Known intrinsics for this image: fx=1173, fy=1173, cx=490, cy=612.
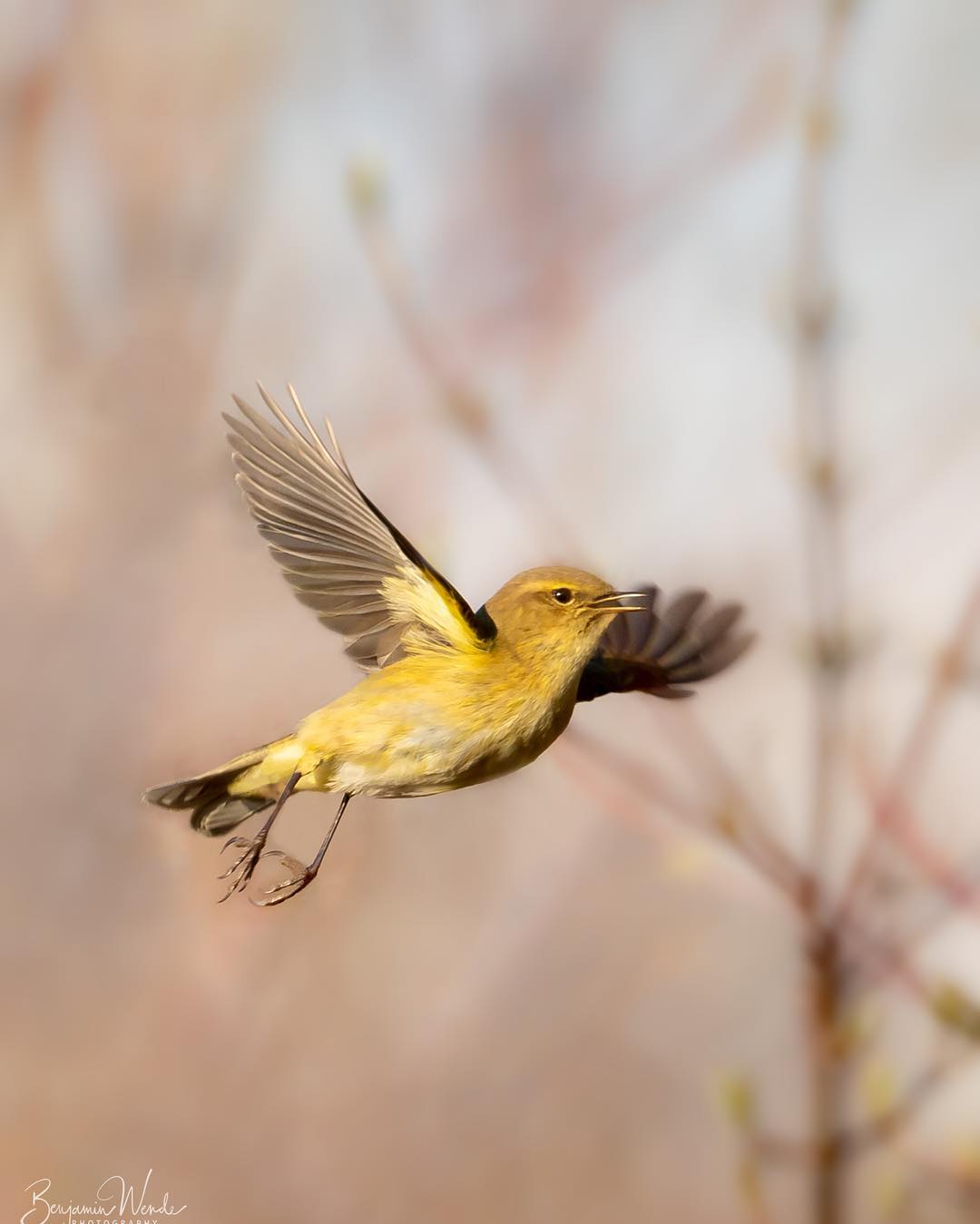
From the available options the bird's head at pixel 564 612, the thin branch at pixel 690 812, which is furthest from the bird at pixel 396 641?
the thin branch at pixel 690 812

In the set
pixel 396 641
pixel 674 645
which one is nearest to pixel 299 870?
pixel 396 641

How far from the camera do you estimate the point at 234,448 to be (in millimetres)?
455

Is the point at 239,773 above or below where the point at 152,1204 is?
above

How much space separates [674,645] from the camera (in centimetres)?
61

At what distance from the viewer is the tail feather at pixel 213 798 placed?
1.84ft

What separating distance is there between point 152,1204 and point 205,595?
0.82 metres

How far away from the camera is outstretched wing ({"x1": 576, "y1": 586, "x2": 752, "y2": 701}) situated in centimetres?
58

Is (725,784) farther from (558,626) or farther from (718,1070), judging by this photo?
Answer: (558,626)

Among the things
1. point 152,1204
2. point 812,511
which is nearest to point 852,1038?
point 812,511

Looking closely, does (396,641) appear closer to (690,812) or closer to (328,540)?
(328,540)

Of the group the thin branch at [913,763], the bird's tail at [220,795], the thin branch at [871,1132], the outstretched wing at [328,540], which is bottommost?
the thin branch at [871,1132]

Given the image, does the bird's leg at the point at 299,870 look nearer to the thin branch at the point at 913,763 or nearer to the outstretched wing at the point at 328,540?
the outstretched wing at the point at 328,540

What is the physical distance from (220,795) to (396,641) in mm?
141

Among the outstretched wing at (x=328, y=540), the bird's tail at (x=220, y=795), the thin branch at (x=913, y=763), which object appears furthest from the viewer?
the thin branch at (x=913, y=763)
